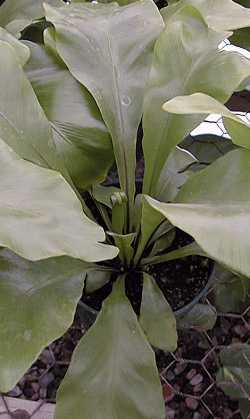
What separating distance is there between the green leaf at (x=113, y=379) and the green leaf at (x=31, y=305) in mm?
62

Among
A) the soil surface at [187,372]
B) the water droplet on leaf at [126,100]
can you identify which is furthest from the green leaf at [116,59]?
the soil surface at [187,372]

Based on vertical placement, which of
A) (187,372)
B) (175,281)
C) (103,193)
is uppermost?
(103,193)

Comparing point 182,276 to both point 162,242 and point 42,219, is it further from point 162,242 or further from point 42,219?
point 42,219

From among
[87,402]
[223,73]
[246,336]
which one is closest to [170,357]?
[246,336]

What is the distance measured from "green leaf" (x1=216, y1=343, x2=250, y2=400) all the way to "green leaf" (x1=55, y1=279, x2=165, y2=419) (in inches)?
6.1

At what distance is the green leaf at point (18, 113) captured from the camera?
597 millimetres

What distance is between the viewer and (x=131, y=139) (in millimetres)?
670

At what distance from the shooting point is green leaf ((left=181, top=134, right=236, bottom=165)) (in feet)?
Result: 2.66

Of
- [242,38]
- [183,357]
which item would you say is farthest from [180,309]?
[242,38]

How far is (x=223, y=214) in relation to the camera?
1.59 ft

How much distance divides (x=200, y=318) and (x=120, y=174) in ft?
0.62

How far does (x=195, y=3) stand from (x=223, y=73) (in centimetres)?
9

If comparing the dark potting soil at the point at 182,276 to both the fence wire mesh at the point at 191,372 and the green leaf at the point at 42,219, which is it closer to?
the fence wire mesh at the point at 191,372

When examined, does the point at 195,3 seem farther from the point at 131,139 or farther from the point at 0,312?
the point at 0,312
